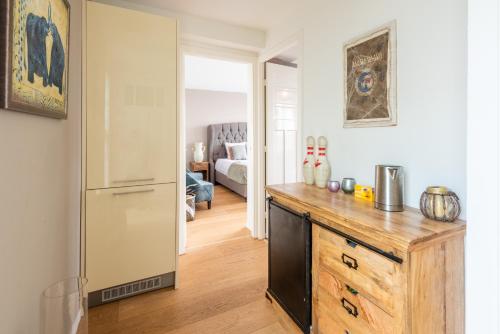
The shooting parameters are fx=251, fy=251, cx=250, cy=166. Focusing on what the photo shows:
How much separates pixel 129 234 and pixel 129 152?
63 cm

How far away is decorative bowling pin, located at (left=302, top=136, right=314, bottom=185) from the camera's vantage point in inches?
78.8

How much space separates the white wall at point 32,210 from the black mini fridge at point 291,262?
1.27 meters

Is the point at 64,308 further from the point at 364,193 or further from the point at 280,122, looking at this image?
the point at 280,122

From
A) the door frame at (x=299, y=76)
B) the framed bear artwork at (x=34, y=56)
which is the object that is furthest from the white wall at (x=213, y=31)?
the framed bear artwork at (x=34, y=56)

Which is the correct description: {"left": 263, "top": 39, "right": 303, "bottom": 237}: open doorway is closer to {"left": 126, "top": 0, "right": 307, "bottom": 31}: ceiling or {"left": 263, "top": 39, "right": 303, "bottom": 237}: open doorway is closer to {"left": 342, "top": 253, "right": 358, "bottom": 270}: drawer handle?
{"left": 126, "top": 0, "right": 307, "bottom": 31}: ceiling

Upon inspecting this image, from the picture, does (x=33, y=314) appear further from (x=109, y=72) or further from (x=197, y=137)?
(x=197, y=137)

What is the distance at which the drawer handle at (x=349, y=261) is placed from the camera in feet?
3.89

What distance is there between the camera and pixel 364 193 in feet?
5.06

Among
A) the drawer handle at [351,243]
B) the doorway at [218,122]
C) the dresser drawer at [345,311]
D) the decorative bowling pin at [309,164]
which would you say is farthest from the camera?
the doorway at [218,122]

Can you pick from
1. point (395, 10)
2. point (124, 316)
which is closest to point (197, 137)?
point (124, 316)

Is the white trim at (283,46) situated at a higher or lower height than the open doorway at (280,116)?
higher

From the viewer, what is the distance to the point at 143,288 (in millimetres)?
2029

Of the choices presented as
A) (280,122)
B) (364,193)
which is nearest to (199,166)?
(280,122)

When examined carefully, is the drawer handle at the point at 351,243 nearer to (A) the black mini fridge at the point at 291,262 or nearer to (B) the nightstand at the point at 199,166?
(A) the black mini fridge at the point at 291,262
